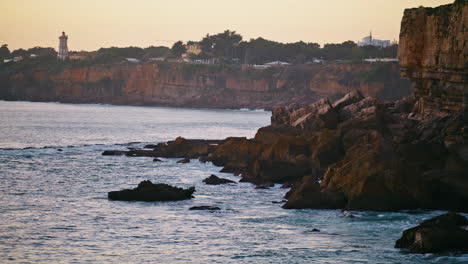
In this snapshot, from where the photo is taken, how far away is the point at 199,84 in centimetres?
15350

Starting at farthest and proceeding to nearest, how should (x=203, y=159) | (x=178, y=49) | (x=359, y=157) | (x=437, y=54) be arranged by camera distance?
1. (x=178, y=49)
2. (x=203, y=159)
3. (x=437, y=54)
4. (x=359, y=157)

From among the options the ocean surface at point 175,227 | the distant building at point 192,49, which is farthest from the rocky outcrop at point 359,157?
the distant building at point 192,49

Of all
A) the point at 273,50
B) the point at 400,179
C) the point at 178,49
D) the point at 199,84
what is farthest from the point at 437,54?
the point at 178,49

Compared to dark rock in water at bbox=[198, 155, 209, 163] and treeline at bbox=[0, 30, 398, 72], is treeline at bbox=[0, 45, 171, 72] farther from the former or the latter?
dark rock in water at bbox=[198, 155, 209, 163]

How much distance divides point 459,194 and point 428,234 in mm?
5740

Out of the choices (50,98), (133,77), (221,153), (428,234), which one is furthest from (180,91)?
(428,234)

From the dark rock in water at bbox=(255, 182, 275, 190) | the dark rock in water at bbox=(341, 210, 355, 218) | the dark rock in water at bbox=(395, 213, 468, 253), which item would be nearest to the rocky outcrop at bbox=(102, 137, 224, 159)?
the dark rock in water at bbox=(255, 182, 275, 190)

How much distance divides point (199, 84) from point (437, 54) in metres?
118

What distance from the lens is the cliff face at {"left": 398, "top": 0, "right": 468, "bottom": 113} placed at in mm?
34250

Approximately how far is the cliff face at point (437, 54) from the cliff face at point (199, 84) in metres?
84.6

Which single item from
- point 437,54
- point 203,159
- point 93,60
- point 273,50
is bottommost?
point 203,159

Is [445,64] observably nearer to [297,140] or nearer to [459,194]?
[297,140]

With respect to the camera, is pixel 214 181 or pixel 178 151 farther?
pixel 178 151

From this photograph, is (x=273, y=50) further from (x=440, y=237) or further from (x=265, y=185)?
(x=440, y=237)
